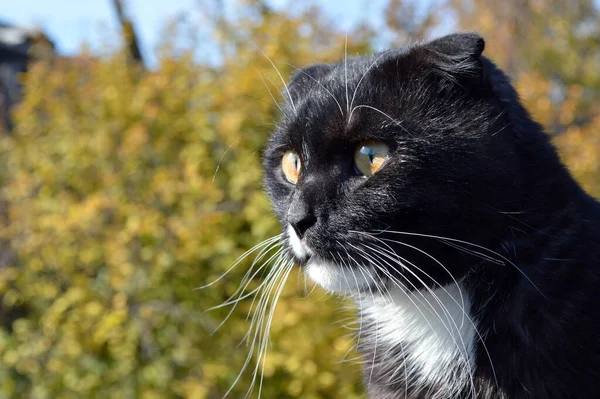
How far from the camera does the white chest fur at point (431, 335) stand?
3.79 ft

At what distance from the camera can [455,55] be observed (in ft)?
3.55

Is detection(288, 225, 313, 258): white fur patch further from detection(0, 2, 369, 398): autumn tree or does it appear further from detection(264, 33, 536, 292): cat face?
detection(0, 2, 369, 398): autumn tree

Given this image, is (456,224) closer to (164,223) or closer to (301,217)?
(301,217)

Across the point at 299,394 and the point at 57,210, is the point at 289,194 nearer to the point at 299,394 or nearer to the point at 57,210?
the point at 299,394

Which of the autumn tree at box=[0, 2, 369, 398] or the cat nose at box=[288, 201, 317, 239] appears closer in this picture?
the cat nose at box=[288, 201, 317, 239]

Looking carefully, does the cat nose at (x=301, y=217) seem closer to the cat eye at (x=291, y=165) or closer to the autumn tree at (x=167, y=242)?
the cat eye at (x=291, y=165)

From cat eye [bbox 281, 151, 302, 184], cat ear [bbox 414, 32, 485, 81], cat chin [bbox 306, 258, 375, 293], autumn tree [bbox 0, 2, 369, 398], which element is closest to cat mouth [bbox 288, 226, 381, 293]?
cat chin [bbox 306, 258, 375, 293]

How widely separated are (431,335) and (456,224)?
28cm

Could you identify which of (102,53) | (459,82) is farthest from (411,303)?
(102,53)

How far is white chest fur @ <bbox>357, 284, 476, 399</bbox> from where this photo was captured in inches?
45.5

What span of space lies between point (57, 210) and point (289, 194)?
7.26 ft

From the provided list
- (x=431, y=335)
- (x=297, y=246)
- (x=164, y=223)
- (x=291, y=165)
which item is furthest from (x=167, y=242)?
(x=431, y=335)

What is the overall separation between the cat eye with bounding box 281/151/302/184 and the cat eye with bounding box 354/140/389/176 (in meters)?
0.17

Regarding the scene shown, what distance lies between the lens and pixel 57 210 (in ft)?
10.3
